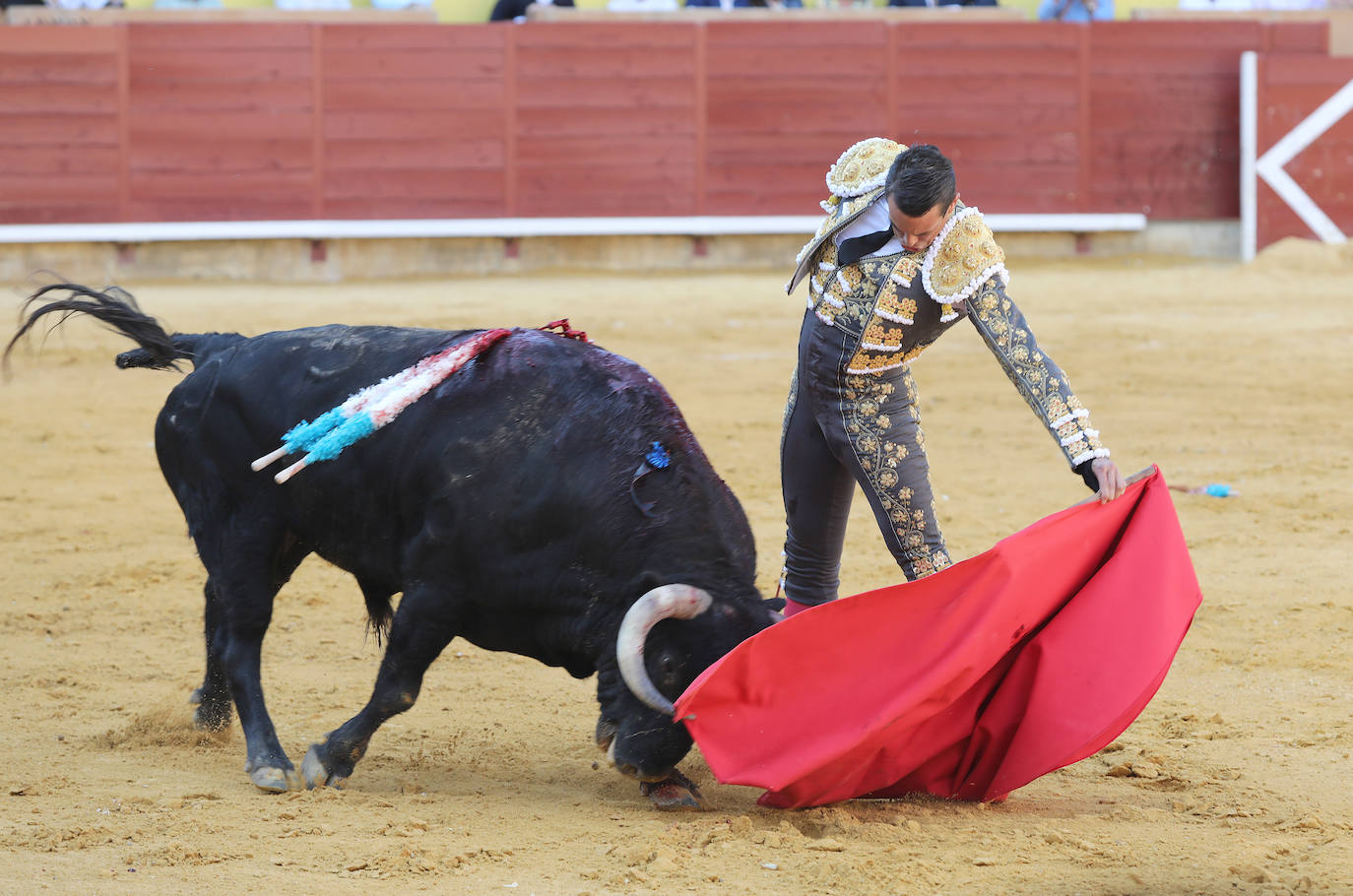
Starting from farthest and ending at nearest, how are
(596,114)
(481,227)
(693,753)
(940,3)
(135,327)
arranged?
(940,3), (596,114), (481,227), (135,327), (693,753)

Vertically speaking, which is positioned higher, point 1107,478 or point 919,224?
point 919,224

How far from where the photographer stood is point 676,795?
9.13 ft

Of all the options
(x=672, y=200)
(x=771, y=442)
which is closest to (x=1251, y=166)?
(x=672, y=200)

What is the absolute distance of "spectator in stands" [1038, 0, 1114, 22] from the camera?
1160 cm

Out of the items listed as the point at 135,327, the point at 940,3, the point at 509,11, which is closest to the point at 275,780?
the point at 135,327

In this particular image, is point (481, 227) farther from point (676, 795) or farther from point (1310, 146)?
point (676, 795)

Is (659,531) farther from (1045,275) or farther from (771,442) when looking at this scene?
(1045,275)

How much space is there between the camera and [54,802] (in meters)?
2.78

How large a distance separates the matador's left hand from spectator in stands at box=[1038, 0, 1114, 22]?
970cm

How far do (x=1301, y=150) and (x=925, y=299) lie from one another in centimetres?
965

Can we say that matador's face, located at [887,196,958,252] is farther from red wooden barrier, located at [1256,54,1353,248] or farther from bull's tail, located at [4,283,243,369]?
red wooden barrier, located at [1256,54,1353,248]

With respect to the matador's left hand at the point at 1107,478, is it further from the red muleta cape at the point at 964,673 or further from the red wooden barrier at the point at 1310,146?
the red wooden barrier at the point at 1310,146

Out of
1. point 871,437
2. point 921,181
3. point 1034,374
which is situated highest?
point 921,181

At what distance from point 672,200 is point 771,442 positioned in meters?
5.19
